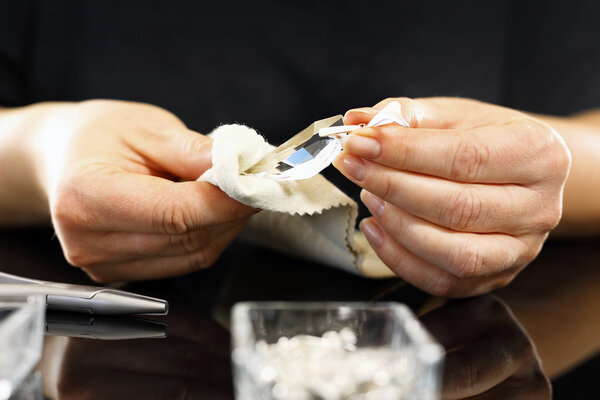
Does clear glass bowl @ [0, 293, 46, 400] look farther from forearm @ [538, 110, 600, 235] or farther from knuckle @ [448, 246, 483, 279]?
forearm @ [538, 110, 600, 235]

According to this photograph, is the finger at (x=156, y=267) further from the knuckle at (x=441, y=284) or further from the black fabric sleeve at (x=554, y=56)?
the black fabric sleeve at (x=554, y=56)

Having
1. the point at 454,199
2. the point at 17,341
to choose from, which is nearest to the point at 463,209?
the point at 454,199

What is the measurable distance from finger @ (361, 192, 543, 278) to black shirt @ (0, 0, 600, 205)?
1.50 feet

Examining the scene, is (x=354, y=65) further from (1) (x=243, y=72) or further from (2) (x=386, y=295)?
(2) (x=386, y=295)

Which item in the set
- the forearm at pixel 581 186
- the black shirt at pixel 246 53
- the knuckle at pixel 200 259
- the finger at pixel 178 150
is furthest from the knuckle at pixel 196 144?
the forearm at pixel 581 186

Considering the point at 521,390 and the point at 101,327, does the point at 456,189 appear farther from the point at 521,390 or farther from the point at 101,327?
the point at 101,327

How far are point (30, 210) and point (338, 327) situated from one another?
592 millimetres

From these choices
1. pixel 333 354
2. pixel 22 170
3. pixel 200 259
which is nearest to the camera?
pixel 333 354

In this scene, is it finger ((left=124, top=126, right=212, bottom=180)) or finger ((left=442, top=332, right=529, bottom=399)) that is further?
finger ((left=124, top=126, right=212, bottom=180))

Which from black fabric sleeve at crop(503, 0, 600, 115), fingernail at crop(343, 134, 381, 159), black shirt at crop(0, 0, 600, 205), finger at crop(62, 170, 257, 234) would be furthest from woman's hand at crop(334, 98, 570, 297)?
black fabric sleeve at crop(503, 0, 600, 115)

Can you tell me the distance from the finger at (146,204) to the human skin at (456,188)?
0.11 metres

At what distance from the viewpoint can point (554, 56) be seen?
1.08m

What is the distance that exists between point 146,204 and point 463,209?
265 millimetres

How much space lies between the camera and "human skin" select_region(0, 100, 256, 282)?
535 mm
